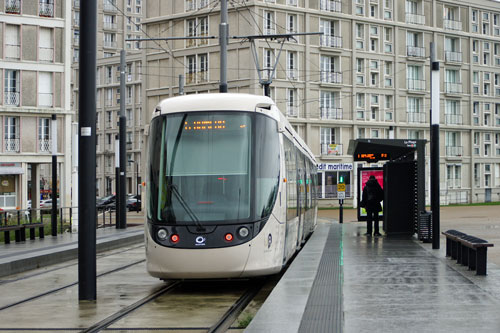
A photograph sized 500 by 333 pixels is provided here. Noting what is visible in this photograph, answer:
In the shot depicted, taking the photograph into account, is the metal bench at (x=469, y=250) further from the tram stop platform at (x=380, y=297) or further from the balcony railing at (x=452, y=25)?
the balcony railing at (x=452, y=25)

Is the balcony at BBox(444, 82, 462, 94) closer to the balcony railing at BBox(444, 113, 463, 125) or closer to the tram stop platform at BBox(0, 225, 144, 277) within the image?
the balcony railing at BBox(444, 113, 463, 125)

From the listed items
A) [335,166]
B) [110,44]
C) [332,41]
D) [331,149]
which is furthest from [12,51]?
[110,44]

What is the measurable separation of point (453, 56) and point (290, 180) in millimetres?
57962

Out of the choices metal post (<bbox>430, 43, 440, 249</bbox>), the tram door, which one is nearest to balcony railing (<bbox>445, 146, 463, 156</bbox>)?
the tram door

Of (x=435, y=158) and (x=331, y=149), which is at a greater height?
(x=331, y=149)

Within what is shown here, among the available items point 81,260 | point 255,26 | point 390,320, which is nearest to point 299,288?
point 390,320

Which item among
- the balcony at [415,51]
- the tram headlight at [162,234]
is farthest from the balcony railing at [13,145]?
the tram headlight at [162,234]

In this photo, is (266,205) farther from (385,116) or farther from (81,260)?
(385,116)

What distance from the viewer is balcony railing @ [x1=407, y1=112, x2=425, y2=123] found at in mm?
66188

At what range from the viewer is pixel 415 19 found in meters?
67.2

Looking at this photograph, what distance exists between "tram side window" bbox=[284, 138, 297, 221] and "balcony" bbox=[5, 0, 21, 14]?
32857mm

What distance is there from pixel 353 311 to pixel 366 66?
57.1 m

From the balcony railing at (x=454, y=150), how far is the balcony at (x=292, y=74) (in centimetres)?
1697

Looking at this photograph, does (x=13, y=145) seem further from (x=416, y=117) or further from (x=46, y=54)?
(x=416, y=117)
